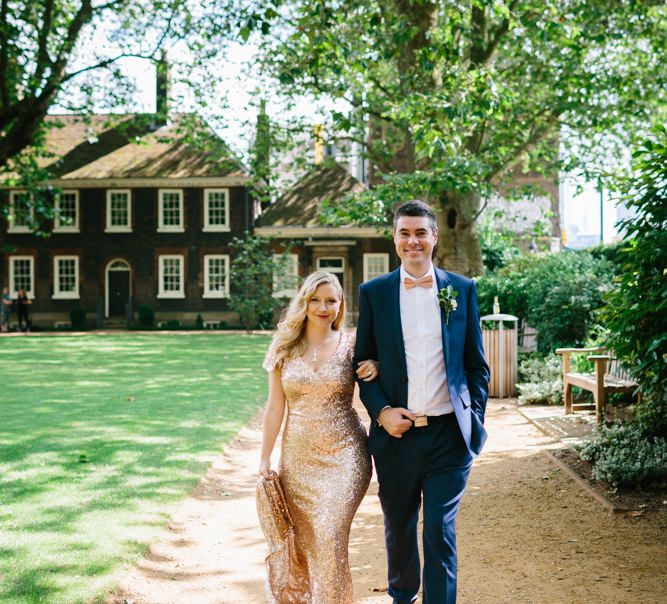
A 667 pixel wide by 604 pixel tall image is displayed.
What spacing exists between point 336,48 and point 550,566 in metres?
6.03

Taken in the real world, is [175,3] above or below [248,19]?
above

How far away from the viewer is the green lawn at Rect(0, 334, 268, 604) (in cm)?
507

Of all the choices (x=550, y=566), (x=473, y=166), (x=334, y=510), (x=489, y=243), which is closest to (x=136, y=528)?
(x=334, y=510)

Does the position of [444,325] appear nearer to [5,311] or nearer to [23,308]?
[23,308]

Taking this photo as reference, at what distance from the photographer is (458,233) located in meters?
20.2

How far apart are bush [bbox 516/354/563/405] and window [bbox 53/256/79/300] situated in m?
27.7

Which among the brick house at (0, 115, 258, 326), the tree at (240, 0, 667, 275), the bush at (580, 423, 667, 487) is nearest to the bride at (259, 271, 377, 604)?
the bush at (580, 423, 667, 487)

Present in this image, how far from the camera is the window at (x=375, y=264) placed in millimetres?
35906

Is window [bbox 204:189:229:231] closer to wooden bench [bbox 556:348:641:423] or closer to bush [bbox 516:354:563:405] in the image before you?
bush [bbox 516:354:563:405]

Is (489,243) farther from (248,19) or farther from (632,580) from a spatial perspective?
(632,580)

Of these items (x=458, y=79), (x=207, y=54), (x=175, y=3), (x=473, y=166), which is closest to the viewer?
(x=458, y=79)

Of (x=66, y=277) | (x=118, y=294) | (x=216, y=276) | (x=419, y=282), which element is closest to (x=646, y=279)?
(x=419, y=282)

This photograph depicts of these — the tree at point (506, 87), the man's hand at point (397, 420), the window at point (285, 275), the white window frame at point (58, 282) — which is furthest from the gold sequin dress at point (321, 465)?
the white window frame at point (58, 282)

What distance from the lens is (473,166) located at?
15.8 m
